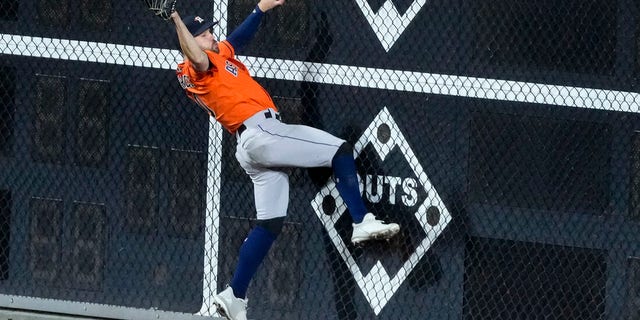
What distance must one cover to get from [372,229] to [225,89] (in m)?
1.05

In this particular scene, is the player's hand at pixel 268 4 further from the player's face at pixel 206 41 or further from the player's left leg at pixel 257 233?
the player's left leg at pixel 257 233

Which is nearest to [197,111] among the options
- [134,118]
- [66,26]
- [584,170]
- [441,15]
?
[134,118]

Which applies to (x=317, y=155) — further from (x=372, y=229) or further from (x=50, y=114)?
(x=50, y=114)

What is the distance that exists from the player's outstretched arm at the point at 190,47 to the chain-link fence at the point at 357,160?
0.58 m

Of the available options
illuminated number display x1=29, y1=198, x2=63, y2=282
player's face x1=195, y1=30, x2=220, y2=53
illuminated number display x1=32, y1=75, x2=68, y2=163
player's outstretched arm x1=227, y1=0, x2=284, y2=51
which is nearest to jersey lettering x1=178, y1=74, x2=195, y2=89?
player's face x1=195, y1=30, x2=220, y2=53

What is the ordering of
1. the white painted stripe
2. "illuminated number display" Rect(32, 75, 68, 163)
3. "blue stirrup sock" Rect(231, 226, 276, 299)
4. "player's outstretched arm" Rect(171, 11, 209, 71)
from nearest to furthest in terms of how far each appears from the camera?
"player's outstretched arm" Rect(171, 11, 209, 71) → the white painted stripe → "blue stirrup sock" Rect(231, 226, 276, 299) → "illuminated number display" Rect(32, 75, 68, 163)

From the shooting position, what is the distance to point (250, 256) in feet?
22.5

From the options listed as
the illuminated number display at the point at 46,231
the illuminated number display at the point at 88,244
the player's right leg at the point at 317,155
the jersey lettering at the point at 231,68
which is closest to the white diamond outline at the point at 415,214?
the player's right leg at the point at 317,155

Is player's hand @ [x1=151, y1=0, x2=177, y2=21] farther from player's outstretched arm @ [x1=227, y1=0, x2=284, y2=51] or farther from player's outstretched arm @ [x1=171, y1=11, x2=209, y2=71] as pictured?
player's outstretched arm @ [x1=227, y1=0, x2=284, y2=51]

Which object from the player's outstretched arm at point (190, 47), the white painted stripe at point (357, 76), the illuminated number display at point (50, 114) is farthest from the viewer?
the illuminated number display at point (50, 114)

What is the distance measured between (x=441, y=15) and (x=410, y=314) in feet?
5.26

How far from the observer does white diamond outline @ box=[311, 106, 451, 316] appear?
695 centimetres

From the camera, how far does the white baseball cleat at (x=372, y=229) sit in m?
6.82

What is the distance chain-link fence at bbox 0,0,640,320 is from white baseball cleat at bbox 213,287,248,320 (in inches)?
11.4
